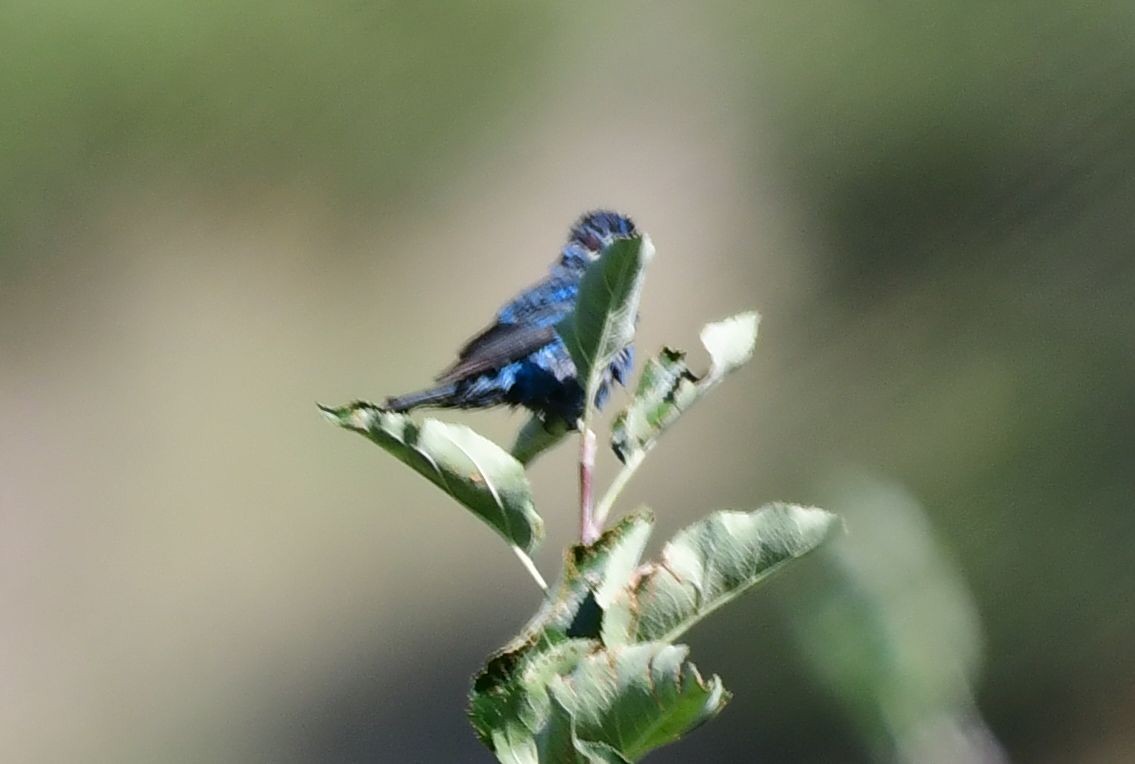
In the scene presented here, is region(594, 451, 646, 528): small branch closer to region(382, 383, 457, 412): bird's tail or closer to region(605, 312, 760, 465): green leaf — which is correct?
region(605, 312, 760, 465): green leaf

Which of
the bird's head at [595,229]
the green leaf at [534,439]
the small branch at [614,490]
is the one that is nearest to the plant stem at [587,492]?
the small branch at [614,490]

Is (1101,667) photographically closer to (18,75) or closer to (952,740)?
(952,740)

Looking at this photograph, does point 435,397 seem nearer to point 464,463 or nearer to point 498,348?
point 498,348

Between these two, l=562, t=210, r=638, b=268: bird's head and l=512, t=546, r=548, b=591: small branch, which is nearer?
l=512, t=546, r=548, b=591: small branch

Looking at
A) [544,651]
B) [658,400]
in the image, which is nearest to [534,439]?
[658,400]

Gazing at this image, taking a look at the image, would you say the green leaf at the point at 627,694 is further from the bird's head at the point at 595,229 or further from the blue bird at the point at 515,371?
the bird's head at the point at 595,229

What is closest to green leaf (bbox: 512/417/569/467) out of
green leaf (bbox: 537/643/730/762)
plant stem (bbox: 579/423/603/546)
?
plant stem (bbox: 579/423/603/546)
